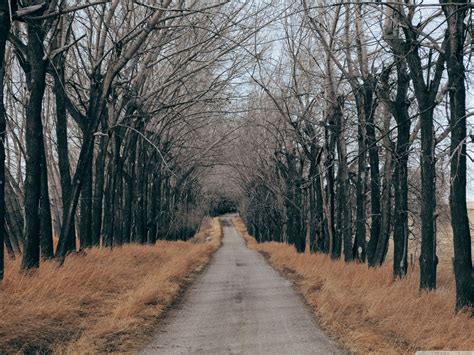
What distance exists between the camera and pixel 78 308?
30.7 ft

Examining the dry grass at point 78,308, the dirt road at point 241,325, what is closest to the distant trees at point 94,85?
the dry grass at point 78,308

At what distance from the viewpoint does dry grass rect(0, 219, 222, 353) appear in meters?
7.24

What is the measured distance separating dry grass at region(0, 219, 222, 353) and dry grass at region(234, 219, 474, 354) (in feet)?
9.18

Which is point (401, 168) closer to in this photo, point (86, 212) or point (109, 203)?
point (86, 212)

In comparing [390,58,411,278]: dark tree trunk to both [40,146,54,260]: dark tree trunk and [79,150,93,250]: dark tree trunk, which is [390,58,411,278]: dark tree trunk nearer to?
[40,146,54,260]: dark tree trunk

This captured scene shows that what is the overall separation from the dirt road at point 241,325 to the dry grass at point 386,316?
34 cm

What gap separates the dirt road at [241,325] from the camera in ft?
24.8

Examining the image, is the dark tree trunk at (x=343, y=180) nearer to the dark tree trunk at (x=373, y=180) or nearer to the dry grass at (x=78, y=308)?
the dark tree trunk at (x=373, y=180)

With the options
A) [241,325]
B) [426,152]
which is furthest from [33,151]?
[426,152]

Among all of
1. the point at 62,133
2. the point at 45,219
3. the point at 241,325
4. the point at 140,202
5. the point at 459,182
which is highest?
the point at 62,133

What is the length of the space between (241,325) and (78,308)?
2539 mm

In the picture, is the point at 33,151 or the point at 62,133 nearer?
the point at 33,151

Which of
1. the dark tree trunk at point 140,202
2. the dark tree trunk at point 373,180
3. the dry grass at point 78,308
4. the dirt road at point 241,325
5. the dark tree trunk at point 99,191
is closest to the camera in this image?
the dry grass at point 78,308

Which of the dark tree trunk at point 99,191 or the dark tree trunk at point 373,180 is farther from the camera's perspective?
the dark tree trunk at point 99,191
